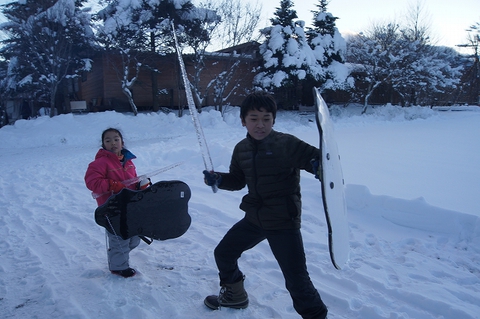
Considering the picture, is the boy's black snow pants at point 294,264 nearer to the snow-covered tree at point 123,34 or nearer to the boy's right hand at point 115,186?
the boy's right hand at point 115,186

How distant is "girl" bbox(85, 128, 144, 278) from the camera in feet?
9.63


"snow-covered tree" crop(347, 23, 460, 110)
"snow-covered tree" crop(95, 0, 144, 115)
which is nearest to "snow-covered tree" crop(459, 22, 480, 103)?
"snow-covered tree" crop(347, 23, 460, 110)

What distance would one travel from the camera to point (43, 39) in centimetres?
1605

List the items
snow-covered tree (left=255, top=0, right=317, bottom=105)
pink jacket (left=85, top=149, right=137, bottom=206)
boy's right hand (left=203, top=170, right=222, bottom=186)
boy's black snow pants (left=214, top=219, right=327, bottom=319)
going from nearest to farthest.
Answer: boy's black snow pants (left=214, top=219, right=327, bottom=319) → boy's right hand (left=203, top=170, right=222, bottom=186) → pink jacket (left=85, top=149, right=137, bottom=206) → snow-covered tree (left=255, top=0, right=317, bottom=105)

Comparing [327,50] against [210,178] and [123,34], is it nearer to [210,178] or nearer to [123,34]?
[123,34]

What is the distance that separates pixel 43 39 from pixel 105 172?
1607cm

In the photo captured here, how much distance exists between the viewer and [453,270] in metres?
3.08

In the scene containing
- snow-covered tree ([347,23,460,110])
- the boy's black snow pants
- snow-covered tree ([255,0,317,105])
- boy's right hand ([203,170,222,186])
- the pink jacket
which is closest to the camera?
the boy's black snow pants

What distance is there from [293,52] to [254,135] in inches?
736

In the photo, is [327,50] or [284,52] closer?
[284,52]

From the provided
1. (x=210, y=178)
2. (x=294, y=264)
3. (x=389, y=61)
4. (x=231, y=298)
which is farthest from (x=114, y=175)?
(x=389, y=61)

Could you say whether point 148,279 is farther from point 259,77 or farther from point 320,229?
point 259,77

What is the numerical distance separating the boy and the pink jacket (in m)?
1.01

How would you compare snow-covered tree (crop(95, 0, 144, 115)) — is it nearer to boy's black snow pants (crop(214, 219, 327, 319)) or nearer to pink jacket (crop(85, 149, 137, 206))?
pink jacket (crop(85, 149, 137, 206))
